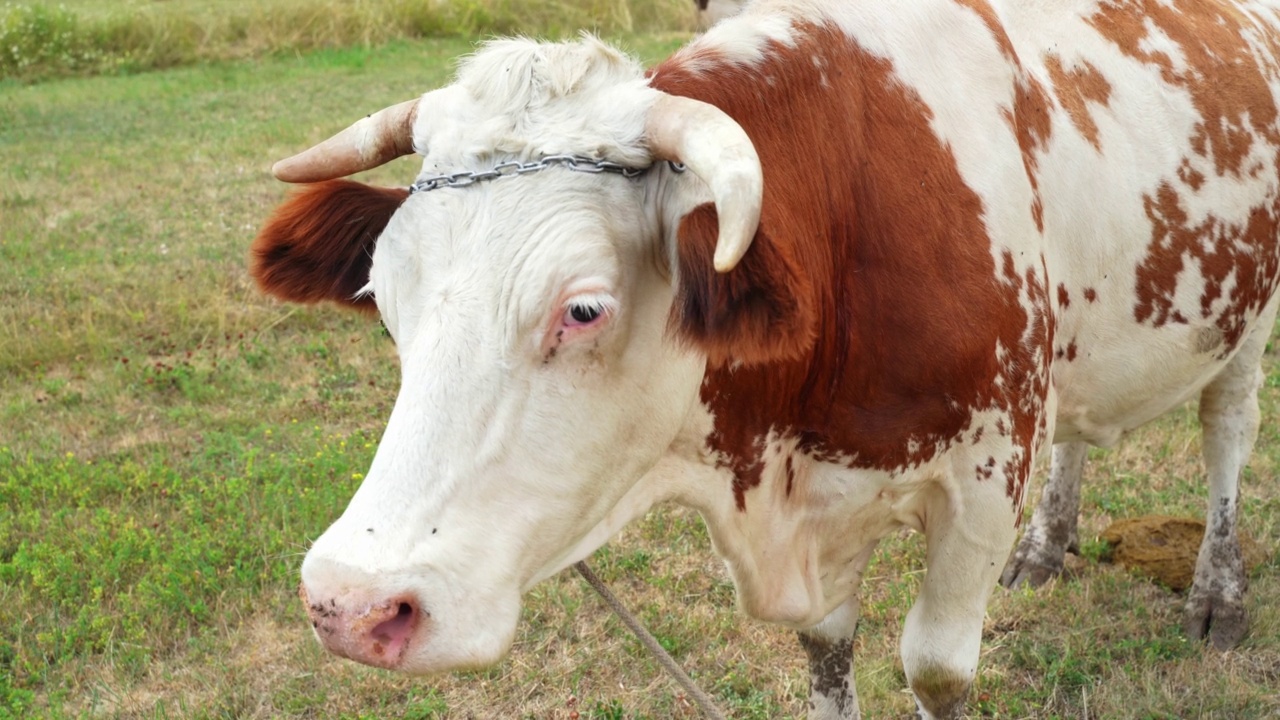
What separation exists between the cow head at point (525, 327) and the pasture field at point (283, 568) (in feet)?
5.63

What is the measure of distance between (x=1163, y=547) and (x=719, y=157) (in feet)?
10.6

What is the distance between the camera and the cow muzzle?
190 cm

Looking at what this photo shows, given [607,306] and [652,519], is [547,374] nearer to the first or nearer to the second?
[607,306]

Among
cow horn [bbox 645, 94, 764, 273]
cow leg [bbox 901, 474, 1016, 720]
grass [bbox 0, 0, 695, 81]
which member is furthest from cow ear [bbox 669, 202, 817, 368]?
grass [bbox 0, 0, 695, 81]

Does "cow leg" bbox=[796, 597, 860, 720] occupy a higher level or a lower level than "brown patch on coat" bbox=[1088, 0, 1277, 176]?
lower

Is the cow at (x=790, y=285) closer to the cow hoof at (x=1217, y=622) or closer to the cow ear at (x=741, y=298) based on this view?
the cow ear at (x=741, y=298)

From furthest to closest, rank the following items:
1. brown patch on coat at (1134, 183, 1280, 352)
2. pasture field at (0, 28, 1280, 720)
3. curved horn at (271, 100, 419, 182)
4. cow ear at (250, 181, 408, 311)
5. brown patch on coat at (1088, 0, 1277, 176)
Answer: pasture field at (0, 28, 1280, 720)
brown patch on coat at (1088, 0, 1277, 176)
brown patch on coat at (1134, 183, 1280, 352)
cow ear at (250, 181, 408, 311)
curved horn at (271, 100, 419, 182)

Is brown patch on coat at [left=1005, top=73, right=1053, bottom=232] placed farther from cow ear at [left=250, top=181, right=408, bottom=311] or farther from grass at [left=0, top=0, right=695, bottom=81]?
grass at [left=0, top=0, right=695, bottom=81]

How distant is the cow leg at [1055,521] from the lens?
4.39 meters

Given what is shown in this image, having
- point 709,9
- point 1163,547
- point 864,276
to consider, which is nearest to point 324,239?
point 864,276

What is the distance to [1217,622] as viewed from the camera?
13.1 ft

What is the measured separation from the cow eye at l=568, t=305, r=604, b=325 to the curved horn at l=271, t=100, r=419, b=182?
1.89 feet

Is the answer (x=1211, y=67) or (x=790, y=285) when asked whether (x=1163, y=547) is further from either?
(x=790, y=285)

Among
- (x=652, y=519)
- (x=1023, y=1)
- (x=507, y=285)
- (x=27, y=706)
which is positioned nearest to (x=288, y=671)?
(x=27, y=706)
